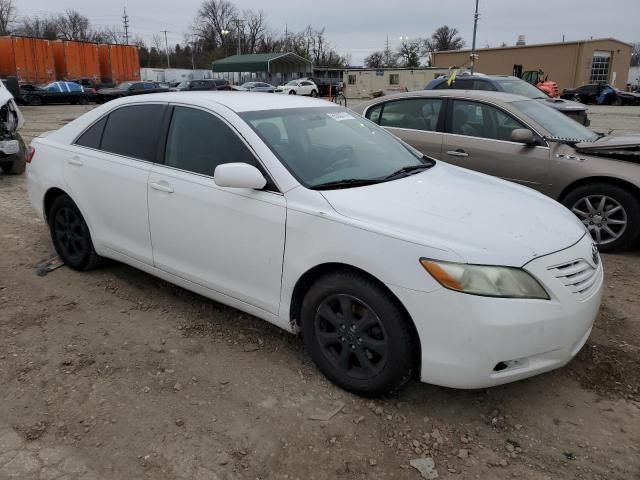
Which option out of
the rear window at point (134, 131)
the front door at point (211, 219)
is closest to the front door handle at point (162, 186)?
the front door at point (211, 219)

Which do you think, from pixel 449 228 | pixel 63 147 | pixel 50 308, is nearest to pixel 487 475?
pixel 449 228

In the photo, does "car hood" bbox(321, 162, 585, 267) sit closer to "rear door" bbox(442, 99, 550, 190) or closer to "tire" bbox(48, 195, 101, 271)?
"rear door" bbox(442, 99, 550, 190)

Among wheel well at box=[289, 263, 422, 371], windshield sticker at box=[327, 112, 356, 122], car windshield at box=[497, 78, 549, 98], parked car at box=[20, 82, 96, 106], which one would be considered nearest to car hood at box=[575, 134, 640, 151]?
windshield sticker at box=[327, 112, 356, 122]

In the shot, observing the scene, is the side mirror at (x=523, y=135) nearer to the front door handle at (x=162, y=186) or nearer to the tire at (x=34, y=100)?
the front door handle at (x=162, y=186)

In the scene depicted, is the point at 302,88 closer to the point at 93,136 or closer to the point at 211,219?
the point at 93,136

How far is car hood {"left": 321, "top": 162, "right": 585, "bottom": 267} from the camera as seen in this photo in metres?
2.56

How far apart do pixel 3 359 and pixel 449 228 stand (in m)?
2.79

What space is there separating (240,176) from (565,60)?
49899 mm

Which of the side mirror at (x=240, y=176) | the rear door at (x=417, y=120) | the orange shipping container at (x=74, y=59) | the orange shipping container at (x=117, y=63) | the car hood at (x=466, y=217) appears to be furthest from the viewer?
the orange shipping container at (x=117, y=63)

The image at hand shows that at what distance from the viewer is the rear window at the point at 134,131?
3814 mm

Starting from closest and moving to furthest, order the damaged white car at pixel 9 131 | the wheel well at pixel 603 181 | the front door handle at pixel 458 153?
the wheel well at pixel 603 181 < the front door handle at pixel 458 153 < the damaged white car at pixel 9 131

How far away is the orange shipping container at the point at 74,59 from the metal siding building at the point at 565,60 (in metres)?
28.8

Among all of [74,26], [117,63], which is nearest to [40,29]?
[74,26]

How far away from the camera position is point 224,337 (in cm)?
357
